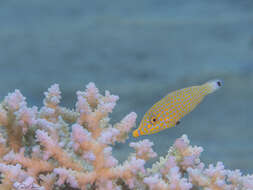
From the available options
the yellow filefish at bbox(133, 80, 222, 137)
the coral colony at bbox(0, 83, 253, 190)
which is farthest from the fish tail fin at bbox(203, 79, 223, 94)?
the coral colony at bbox(0, 83, 253, 190)

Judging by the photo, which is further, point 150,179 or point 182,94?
point 182,94

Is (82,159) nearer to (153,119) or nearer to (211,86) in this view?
(153,119)

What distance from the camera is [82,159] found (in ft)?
5.82

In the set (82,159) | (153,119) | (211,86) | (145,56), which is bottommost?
(82,159)

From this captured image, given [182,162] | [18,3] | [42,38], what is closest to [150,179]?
[182,162]

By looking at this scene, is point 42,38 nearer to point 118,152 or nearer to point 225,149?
point 118,152

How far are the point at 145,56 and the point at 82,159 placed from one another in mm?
6733

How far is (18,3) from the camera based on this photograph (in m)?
11.0

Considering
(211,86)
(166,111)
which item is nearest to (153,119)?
(166,111)

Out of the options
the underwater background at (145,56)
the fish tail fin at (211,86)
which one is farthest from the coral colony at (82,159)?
the underwater background at (145,56)

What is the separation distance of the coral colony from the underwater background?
3334mm

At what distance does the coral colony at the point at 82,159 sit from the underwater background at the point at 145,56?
10.9 ft

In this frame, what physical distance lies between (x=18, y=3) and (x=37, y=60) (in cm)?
366

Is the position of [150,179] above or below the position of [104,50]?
below
